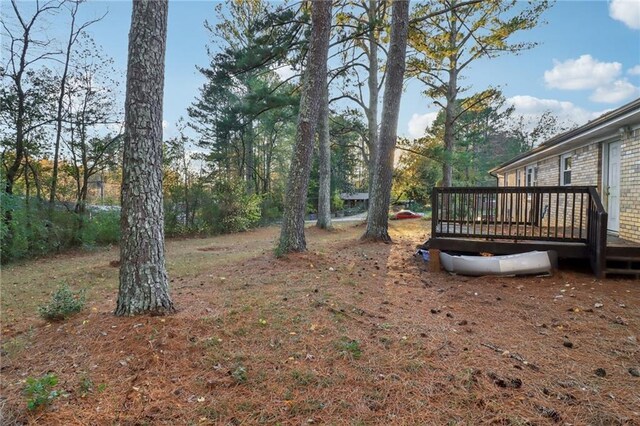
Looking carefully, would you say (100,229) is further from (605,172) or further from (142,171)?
(605,172)

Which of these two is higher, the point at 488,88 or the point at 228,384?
the point at 488,88

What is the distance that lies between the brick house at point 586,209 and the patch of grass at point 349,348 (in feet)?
13.1

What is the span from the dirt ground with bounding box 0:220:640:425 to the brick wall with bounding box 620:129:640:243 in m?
2.53

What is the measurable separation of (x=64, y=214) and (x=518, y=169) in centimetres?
1882

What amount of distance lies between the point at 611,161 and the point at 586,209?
2.90m

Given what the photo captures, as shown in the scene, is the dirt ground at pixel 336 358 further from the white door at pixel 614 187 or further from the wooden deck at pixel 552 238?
the white door at pixel 614 187

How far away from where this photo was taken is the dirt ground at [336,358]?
6.78 ft

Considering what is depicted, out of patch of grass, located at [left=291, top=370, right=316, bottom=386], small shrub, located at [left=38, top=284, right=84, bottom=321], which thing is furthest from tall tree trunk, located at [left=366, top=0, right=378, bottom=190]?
patch of grass, located at [left=291, top=370, right=316, bottom=386]

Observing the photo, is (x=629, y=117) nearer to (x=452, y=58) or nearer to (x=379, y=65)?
(x=452, y=58)

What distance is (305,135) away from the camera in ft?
21.4

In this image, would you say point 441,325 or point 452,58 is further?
point 452,58

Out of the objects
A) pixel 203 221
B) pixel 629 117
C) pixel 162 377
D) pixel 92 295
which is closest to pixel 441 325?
pixel 162 377

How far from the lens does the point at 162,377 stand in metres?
2.39

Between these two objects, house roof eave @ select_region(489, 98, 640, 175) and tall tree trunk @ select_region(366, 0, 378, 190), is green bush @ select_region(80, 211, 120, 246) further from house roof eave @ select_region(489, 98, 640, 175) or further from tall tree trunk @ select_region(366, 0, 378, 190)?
house roof eave @ select_region(489, 98, 640, 175)
